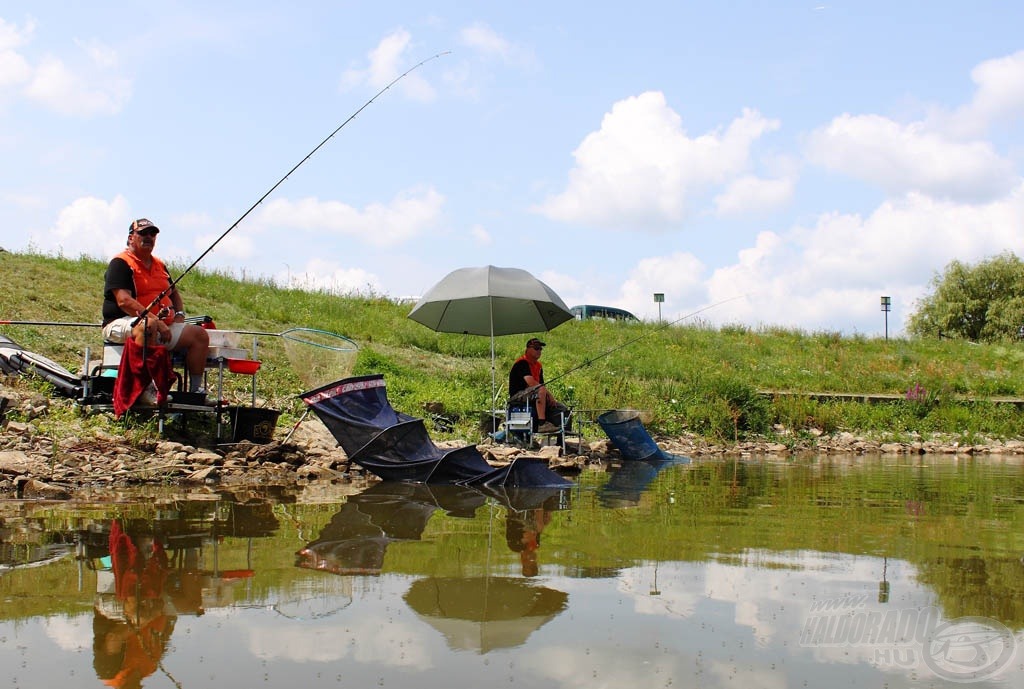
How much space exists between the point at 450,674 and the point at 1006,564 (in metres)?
3.28

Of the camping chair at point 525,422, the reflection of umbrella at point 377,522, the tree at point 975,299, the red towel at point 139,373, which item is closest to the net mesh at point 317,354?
the red towel at point 139,373

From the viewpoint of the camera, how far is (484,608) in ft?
12.9

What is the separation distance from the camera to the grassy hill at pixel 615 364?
16359 millimetres

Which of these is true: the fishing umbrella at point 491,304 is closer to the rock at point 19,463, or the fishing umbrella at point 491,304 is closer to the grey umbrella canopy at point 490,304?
the grey umbrella canopy at point 490,304

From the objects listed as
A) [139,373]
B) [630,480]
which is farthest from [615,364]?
[139,373]

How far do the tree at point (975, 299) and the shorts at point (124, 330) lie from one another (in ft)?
162

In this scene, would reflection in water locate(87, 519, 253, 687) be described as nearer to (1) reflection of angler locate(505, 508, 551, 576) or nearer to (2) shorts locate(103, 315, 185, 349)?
(1) reflection of angler locate(505, 508, 551, 576)

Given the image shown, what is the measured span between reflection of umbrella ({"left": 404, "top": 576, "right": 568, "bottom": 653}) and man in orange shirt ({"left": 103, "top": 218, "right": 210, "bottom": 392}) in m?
5.25

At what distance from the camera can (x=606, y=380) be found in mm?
19750

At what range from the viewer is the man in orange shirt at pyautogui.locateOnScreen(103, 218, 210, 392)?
8750 millimetres

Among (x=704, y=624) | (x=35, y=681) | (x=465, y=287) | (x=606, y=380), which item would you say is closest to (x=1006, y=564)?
(x=704, y=624)

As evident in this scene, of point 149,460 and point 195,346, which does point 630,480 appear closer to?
point 195,346

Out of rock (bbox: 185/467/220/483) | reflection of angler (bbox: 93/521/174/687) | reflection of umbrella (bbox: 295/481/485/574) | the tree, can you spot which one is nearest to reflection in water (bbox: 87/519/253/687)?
reflection of angler (bbox: 93/521/174/687)

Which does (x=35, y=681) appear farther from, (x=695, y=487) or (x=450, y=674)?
(x=695, y=487)
